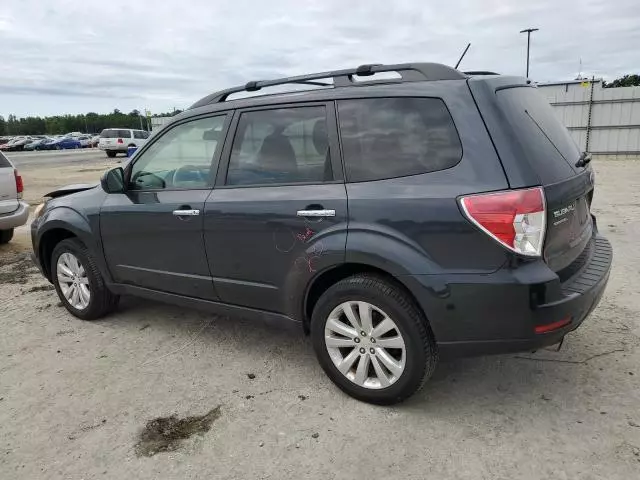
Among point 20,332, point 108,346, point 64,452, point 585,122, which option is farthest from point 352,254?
point 585,122

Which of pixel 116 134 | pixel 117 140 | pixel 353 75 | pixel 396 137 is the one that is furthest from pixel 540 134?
pixel 116 134

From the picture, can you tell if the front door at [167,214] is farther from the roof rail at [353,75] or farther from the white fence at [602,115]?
the white fence at [602,115]

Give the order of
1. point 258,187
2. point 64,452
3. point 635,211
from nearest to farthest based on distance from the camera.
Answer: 1. point 64,452
2. point 258,187
3. point 635,211

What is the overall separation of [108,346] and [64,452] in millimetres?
1362

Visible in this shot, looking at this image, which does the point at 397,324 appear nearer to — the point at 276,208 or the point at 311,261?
the point at 311,261

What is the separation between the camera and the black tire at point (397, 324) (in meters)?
2.80

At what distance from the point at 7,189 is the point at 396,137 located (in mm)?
6265

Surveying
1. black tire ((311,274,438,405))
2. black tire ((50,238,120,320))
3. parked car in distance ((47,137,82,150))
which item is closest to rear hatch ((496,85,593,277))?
black tire ((311,274,438,405))

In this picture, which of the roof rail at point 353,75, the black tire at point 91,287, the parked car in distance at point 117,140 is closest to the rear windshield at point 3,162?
the black tire at point 91,287

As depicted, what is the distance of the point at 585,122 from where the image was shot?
1836cm

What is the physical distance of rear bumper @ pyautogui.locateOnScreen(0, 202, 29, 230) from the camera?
278 inches

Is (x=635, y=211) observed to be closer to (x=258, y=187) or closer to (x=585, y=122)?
(x=258, y=187)

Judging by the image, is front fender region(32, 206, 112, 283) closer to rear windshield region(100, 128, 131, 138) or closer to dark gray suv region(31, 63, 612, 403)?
dark gray suv region(31, 63, 612, 403)

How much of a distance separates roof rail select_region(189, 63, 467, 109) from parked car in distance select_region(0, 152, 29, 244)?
4601 mm
